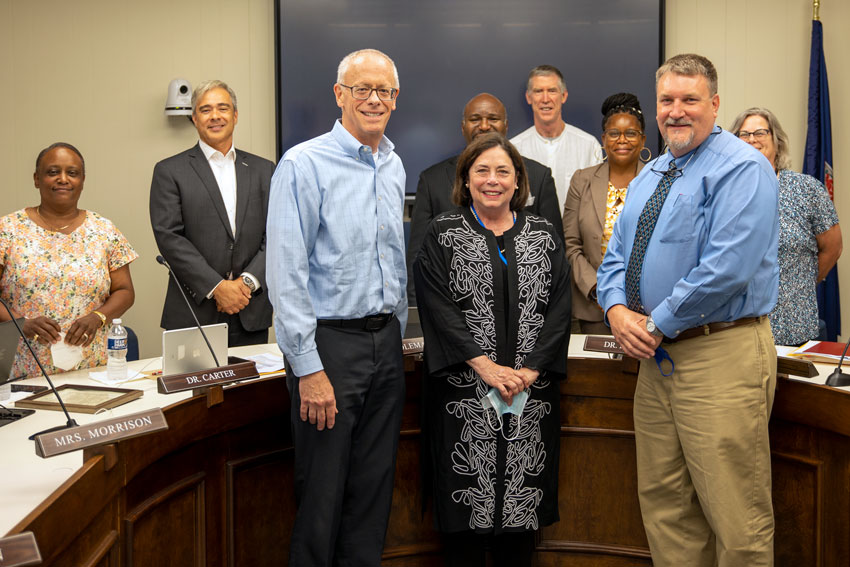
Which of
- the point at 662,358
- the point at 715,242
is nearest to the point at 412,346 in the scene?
the point at 662,358

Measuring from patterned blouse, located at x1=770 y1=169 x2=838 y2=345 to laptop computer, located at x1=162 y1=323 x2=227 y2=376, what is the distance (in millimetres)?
2154

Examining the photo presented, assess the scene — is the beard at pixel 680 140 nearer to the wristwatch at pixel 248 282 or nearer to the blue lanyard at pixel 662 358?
the blue lanyard at pixel 662 358

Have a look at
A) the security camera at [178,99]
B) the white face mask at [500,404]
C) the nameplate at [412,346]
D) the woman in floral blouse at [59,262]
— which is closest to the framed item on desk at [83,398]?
the woman in floral blouse at [59,262]

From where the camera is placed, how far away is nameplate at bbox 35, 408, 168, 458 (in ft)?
5.16

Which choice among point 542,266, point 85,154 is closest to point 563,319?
point 542,266

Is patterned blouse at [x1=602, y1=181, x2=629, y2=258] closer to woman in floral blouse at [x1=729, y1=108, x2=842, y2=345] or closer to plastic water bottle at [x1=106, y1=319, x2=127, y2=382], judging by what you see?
woman in floral blouse at [x1=729, y1=108, x2=842, y2=345]

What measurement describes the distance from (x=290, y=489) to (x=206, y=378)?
2.05 ft

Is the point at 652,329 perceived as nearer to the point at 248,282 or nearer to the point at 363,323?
the point at 363,323

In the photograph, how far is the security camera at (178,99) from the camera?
15.2 feet

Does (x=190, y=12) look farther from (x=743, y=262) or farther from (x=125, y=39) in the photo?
(x=743, y=262)

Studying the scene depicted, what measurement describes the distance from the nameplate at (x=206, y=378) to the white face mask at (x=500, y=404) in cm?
71

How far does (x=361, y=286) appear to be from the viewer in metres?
2.21

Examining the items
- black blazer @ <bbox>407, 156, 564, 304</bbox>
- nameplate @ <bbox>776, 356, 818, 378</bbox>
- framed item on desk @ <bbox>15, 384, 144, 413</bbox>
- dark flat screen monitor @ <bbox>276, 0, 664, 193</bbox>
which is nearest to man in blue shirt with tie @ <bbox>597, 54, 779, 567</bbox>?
nameplate @ <bbox>776, 356, 818, 378</bbox>

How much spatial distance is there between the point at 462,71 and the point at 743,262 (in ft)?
10.2
